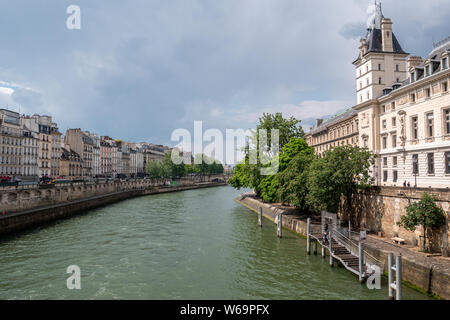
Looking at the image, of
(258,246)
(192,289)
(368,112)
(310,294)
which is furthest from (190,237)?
(368,112)

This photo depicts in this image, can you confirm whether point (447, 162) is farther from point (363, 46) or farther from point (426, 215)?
point (363, 46)

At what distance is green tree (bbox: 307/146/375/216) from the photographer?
85.0 feet

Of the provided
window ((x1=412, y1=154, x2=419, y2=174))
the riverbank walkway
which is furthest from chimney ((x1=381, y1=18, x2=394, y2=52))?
the riverbank walkway

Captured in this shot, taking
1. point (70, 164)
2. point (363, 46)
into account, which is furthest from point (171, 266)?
point (70, 164)

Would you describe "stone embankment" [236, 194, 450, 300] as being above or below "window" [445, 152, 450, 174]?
below

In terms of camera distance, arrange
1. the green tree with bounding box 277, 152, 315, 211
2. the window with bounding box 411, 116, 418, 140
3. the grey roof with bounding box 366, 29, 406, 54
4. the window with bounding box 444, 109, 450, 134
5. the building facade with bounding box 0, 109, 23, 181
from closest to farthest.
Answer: the window with bounding box 444, 109, 450, 134 < the window with bounding box 411, 116, 418, 140 < the green tree with bounding box 277, 152, 315, 211 < the grey roof with bounding box 366, 29, 406, 54 < the building facade with bounding box 0, 109, 23, 181

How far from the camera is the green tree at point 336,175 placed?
25.9m

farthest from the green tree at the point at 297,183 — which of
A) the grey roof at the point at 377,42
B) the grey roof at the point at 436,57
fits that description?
the grey roof at the point at 377,42

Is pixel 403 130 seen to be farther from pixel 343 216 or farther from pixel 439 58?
pixel 343 216

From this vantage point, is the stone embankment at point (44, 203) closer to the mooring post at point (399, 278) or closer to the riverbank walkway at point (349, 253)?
the riverbank walkway at point (349, 253)

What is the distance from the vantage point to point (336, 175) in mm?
25438

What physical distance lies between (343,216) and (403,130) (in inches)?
419

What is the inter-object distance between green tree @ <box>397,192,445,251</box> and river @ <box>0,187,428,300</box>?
466 cm

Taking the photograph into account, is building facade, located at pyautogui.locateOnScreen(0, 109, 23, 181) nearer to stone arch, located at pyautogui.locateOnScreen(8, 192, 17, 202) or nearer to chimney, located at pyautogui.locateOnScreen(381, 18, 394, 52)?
stone arch, located at pyautogui.locateOnScreen(8, 192, 17, 202)
